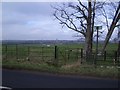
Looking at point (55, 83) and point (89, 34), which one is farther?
point (89, 34)

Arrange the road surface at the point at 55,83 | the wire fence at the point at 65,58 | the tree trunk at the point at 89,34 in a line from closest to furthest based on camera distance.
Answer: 1. the road surface at the point at 55,83
2. the wire fence at the point at 65,58
3. the tree trunk at the point at 89,34

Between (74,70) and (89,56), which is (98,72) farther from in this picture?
(89,56)

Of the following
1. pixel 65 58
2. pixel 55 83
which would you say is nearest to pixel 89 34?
pixel 65 58

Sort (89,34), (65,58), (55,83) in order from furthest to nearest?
(89,34) < (65,58) < (55,83)

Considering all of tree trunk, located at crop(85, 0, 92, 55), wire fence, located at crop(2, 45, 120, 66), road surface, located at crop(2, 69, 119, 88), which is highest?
tree trunk, located at crop(85, 0, 92, 55)

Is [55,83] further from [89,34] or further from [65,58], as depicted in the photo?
[89,34]

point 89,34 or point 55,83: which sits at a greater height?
point 89,34

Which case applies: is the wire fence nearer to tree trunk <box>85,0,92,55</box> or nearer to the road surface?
tree trunk <box>85,0,92,55</box>

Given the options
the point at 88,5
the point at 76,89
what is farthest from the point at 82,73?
the point at 88,5

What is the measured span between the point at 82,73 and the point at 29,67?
4.77 meters

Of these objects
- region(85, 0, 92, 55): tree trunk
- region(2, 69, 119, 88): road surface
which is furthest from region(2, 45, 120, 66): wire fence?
region(2, 69, 119, 88): road surface

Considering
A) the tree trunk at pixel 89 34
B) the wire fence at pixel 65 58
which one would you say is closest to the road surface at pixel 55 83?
the wire fence at pixel 65 58

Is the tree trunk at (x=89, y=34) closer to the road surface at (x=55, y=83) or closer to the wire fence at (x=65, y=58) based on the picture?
the wire fence at (x=65, y=58)

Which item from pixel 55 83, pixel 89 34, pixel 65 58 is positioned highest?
pixel 89 34
